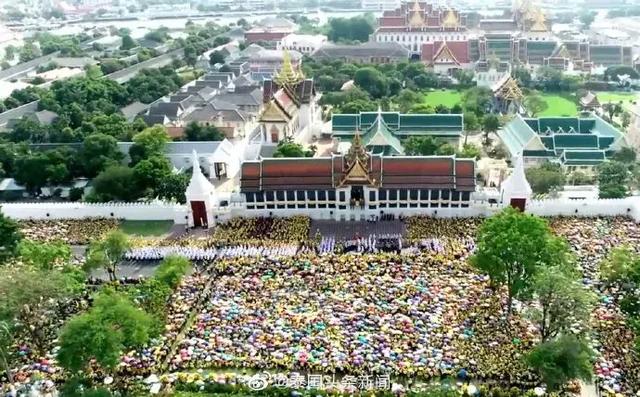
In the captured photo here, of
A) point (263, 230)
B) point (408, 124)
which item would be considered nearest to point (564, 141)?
point (408, 124)

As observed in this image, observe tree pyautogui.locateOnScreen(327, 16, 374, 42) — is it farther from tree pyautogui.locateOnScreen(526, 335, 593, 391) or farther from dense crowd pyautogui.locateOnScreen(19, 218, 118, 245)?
tree pyautogui.locateOnScreen(526, 335, 593, 391)

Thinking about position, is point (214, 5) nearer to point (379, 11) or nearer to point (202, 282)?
point (379, 11)

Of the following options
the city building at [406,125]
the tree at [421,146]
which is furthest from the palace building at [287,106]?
the tree at [421,146]

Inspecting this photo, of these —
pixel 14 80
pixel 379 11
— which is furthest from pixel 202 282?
pixel 379 11

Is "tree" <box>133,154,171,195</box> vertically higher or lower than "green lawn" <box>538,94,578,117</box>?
higher

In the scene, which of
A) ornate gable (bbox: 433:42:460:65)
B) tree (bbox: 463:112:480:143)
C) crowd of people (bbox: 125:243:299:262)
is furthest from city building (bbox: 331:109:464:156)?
ornate gable (bbox: 433:42:460:65)

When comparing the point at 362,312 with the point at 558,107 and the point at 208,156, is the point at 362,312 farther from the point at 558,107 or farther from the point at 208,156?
the point at 558,107
